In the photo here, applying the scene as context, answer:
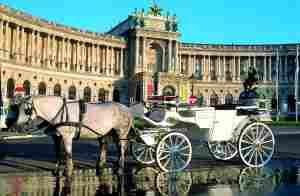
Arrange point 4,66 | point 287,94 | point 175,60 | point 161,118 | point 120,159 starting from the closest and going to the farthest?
1. point 120,159
2. point 161,118
3. point 4,66
4. point 175,60
5. point 287,94

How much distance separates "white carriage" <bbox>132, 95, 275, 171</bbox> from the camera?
13.7 metres

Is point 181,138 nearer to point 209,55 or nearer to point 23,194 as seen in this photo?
point 23,194

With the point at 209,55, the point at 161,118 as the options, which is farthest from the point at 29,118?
the point at 209,55

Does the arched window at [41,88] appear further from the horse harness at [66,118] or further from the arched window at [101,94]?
the horse harness at [66,118]

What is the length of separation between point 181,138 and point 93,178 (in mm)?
3235

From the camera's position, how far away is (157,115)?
47.7 feet

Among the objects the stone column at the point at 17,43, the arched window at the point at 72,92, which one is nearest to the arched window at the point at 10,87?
the stone column at the point at 17,43

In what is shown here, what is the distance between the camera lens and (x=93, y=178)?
11.8 m

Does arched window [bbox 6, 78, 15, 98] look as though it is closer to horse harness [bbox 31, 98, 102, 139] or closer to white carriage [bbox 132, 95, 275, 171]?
white carriage [bbox 132, 95, 275, 171]

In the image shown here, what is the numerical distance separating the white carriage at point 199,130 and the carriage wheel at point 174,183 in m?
0.74

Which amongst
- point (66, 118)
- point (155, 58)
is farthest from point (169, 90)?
point (66, 118)

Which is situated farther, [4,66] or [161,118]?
[4,66]

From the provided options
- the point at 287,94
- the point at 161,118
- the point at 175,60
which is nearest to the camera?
the point at 161,118

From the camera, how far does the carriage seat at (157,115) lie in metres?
14.3
